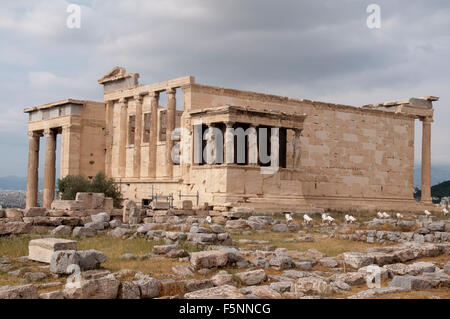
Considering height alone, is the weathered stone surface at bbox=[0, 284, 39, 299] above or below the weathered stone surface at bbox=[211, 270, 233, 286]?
above

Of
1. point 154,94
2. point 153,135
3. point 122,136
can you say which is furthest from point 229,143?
point 122,136

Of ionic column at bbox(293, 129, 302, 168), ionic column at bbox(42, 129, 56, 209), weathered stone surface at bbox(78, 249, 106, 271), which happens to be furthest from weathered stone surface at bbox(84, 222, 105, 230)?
ionic column at bbox(42, 129, 56, 209)

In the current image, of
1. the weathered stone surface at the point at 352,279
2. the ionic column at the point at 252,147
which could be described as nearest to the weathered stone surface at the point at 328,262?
the weathered stone surface at the point at 352,279

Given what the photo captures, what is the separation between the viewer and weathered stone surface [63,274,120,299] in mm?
7395

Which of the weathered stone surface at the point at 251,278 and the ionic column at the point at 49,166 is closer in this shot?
the weathered stone surface at the point at 251,278

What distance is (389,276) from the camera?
32.6 feet

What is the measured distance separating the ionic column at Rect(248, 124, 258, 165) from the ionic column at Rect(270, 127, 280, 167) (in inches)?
48.4

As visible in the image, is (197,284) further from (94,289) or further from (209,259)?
(209,259)

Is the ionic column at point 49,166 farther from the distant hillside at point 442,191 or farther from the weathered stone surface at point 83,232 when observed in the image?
the distant hillside at point 442,191

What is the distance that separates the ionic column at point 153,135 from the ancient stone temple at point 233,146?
0.05m

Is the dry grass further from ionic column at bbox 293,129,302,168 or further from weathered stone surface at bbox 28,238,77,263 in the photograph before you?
ionic column at bbox 293,129,302,168

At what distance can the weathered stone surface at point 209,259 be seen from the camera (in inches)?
405

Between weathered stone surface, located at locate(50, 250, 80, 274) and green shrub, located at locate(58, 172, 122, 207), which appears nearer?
weathered stone surface, located at locate(50, 250, 80, 274)

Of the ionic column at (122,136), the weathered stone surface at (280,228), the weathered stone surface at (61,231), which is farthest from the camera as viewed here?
the ionic column at (122,136)
